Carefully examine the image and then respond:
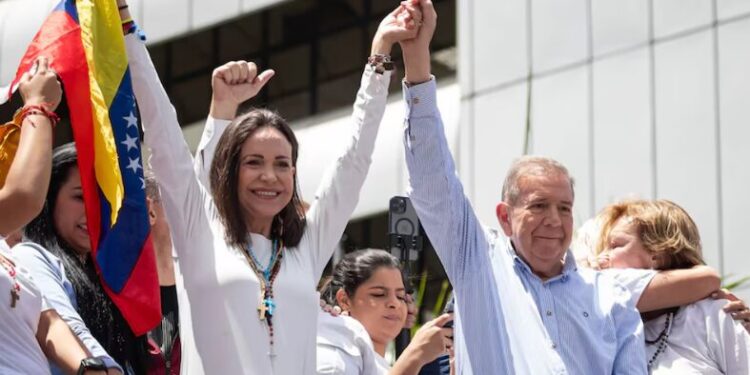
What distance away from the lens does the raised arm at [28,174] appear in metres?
4.88

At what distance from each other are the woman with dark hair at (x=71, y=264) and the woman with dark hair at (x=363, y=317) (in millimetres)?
1126

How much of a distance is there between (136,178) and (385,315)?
189cm

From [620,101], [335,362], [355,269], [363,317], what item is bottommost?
[335,362]

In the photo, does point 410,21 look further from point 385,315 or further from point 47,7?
point 47,7

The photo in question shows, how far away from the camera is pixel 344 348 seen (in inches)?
264

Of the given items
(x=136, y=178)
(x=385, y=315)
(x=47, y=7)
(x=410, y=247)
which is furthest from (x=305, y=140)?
(x=136, y=178)

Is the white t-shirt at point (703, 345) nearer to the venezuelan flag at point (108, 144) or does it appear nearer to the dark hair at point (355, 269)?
the dark hair at point (355, 269)

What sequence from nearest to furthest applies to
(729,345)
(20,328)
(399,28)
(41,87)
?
(20,328), (41,87), (399,28), (729,345)

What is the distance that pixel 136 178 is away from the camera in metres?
5.79

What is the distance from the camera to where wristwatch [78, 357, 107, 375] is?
5117 mm

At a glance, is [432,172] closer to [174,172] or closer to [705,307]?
[174,172]

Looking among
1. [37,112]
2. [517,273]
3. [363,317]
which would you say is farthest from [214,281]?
[363,317]

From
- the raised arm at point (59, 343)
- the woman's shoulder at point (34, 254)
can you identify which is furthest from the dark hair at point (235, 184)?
the raised arm at point (59, 343)

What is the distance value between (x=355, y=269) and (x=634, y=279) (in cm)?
155
